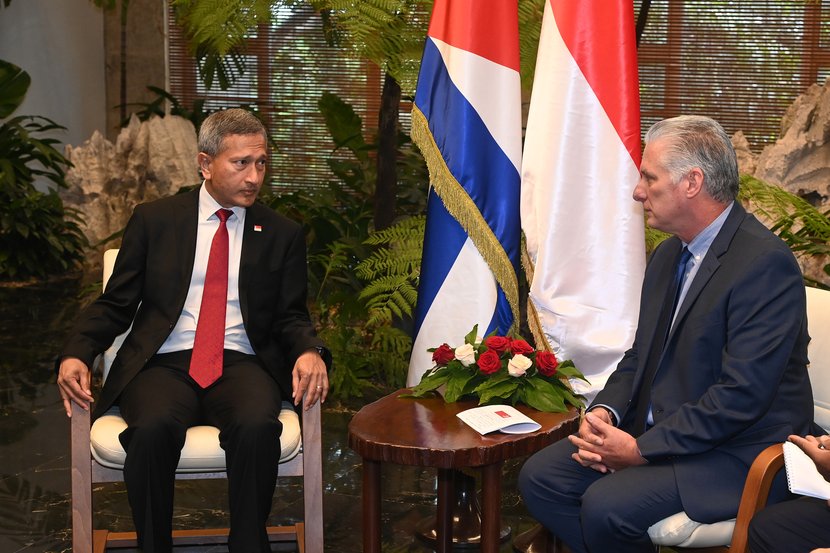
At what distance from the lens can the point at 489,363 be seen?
289 cm

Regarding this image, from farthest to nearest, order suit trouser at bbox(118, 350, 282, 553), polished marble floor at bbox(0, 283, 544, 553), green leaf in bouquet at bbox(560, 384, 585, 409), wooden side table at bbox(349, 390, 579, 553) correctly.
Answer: polished marble floor at bbox(0, 283, 544, 553) < green leaf in bouquet at bbox(560, 384, 585, 409) < suit trouser at bbox(118, 350, 282, 553) < wooden side table at bbox(349, 390, 579, 553)

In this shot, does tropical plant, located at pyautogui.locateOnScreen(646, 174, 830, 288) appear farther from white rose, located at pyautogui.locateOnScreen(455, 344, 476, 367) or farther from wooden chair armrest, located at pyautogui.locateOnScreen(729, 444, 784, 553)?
wooden chair armrest, located at pyautogui.locateOnScreen(729, 444, 784, 553)

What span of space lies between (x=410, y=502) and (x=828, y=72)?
7.12 metres

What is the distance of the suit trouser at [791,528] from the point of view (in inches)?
87.1

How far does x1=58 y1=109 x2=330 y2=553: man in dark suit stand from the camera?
9.51 feet

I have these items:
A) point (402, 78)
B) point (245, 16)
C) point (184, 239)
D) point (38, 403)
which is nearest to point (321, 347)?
point (184, 239)

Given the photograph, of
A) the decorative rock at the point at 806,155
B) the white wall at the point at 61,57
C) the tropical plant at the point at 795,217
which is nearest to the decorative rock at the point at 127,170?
the white wall at the point at 61,57

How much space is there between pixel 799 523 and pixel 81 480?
1.99 meters

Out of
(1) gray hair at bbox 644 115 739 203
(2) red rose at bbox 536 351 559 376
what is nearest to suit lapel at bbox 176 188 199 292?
(2) red rose at bbox 536 351 559 376

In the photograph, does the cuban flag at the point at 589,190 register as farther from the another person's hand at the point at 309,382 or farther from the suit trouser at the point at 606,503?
the another person's hand at the point at 309,382

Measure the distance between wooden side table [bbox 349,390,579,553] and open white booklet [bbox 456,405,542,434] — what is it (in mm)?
20

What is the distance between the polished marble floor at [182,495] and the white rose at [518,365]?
790 millimetres

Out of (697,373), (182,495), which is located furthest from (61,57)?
(697,373)

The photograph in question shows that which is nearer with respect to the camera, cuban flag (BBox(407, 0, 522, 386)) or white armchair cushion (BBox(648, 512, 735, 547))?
white armchair cushion (BBox(648, 512, 735, 547))
